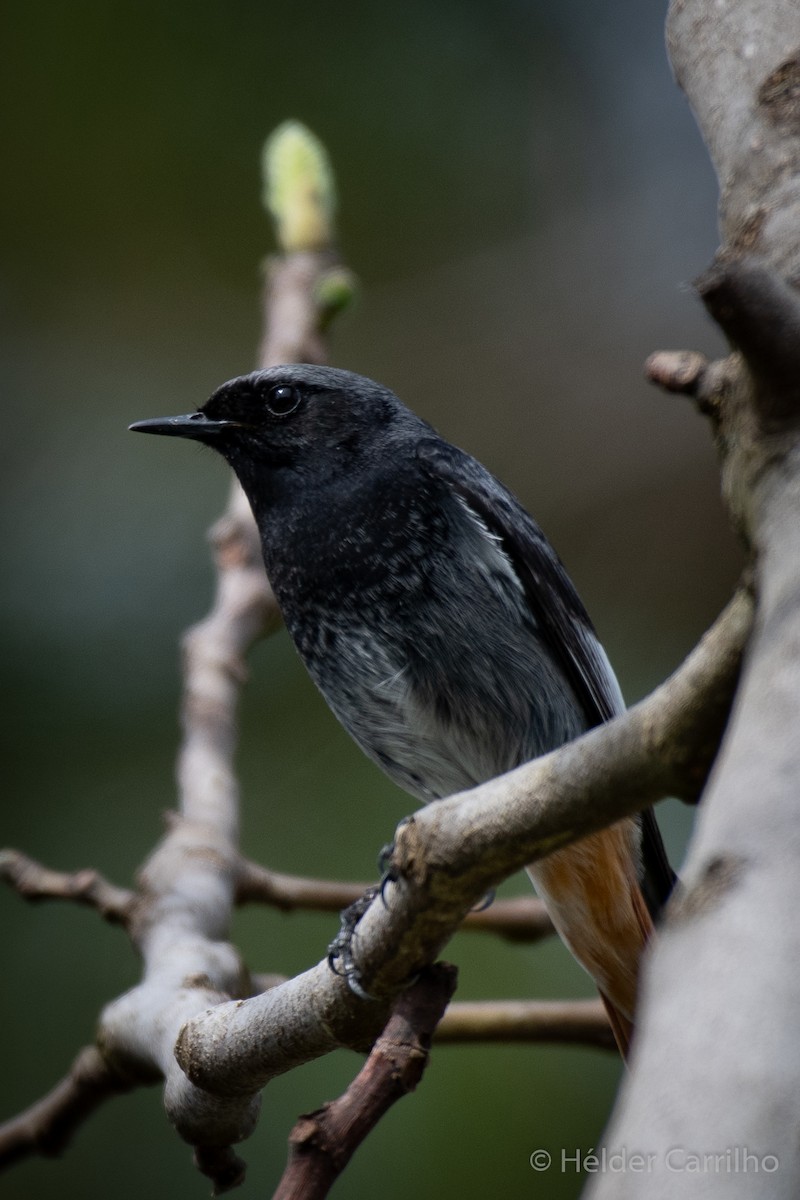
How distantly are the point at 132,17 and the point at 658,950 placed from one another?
6.71 meters

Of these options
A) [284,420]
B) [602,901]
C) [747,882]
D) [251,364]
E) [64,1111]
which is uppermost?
[251,364]

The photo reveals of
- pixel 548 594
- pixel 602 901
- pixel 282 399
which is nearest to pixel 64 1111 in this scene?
pixel 602 901

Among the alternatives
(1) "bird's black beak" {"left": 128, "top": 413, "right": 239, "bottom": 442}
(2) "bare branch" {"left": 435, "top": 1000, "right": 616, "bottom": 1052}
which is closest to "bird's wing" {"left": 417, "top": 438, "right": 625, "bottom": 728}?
(1) "bird's black beak" {"left": 128, "top": 413, "right": 239, "bottom": 442}

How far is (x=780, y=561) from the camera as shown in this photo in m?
1.11

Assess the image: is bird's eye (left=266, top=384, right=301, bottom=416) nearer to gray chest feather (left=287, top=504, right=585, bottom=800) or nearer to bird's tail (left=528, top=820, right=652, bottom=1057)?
gray chest feather (left=287, top=504, right=585, bottom=800)

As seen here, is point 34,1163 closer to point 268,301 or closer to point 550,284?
point 268,301

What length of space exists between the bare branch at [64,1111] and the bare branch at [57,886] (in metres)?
0.35

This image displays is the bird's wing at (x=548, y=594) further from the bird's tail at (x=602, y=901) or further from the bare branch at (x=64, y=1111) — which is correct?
the bare branch at (x=64, y=1111)

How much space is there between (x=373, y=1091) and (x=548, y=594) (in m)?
1.50

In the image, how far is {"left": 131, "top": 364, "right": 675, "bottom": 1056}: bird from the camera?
2.95 m

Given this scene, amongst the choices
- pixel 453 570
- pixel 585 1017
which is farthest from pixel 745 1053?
pixel 585 1017

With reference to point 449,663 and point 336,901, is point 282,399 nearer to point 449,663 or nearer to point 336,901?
point 449,663

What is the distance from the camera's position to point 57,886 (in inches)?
132

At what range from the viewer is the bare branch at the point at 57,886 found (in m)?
3.29
